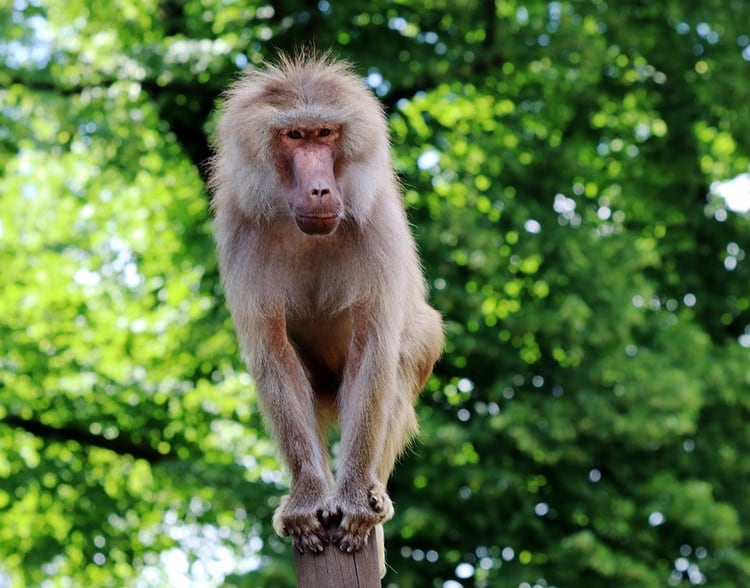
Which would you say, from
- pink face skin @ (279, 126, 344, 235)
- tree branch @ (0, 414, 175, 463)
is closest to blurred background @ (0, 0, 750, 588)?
tree branch @ (0, 414, 175, 463)

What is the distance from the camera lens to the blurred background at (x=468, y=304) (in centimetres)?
1088

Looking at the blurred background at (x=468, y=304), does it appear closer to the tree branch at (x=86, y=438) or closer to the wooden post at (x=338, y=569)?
the tree branch at (x=86, y=438)

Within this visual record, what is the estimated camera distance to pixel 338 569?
470 centimetres


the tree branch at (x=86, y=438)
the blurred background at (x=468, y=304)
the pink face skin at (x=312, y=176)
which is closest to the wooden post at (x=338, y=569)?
the pink face skin at (x=312, y=176)

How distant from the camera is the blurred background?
10875mm

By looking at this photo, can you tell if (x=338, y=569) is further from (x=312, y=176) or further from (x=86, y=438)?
(x=86, y=438)

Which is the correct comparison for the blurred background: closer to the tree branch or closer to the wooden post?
the tree branch

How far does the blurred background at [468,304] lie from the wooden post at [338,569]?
518 cm

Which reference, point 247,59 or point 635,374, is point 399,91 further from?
point 635,374

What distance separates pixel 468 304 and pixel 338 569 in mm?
6310

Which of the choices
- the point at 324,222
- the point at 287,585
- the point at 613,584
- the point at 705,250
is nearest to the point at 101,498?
the point at 287,585

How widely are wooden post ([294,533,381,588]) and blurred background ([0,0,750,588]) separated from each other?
17.0ft

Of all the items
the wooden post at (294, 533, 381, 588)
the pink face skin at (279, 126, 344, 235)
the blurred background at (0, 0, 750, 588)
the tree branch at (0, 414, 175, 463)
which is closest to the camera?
the wooden post at (294, 533, 381, 588)

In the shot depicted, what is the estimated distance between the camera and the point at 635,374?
10602mm
